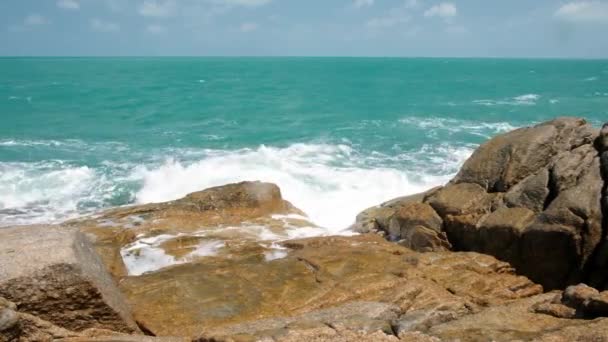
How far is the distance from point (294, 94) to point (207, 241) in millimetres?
57965

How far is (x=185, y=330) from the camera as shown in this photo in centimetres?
837

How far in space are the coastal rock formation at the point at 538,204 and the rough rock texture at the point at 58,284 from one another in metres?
7.76

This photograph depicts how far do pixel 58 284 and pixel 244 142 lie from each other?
98.6 feet

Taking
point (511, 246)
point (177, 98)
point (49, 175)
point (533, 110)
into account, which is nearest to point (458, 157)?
point (511, 246)

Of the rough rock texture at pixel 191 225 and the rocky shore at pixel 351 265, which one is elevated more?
the rocky shore at pixel 351 265

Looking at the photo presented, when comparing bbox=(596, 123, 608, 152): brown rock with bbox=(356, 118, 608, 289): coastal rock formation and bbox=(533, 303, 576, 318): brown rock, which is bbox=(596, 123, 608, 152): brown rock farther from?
bbox=(533, 303, 576, 318): brown rock

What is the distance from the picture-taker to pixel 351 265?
10.8m

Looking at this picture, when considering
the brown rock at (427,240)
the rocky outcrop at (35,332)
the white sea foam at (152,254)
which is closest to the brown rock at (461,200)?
the brown rock at (427,240)

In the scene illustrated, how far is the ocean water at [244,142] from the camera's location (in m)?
23.5

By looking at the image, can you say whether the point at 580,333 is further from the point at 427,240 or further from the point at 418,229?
the point at 418,229

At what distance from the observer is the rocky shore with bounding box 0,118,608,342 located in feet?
23.9

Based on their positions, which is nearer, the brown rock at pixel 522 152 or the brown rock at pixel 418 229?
the brown rock at pixel 418 229

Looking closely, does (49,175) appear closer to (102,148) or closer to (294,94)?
(102,148)

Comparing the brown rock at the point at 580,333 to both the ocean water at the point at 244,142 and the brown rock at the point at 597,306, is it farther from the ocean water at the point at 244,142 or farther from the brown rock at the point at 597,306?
the ocean water at the point at 244,142
